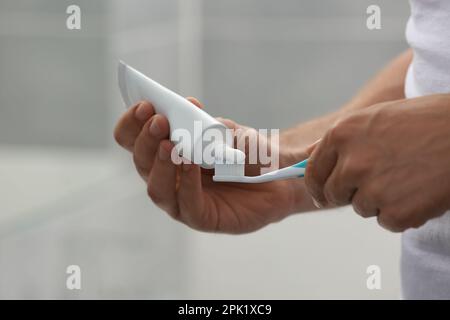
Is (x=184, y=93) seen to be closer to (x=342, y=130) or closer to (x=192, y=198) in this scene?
(x=192, y=198)

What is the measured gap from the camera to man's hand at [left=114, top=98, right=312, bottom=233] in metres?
0.42

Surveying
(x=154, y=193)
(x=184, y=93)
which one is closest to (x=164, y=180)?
(x=154, y=193)

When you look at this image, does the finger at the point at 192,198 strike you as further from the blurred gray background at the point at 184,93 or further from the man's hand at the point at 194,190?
the blurred gray background at the point at 184,93

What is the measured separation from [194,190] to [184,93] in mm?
583

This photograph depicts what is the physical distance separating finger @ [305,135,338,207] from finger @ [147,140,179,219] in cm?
10

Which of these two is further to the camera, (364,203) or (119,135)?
(119,135)

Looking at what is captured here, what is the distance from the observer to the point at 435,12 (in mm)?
411

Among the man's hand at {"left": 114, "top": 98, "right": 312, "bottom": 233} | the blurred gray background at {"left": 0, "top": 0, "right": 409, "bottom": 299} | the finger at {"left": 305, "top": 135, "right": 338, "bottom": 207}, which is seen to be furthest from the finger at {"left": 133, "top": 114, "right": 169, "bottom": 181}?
the blurred gray background at {"left": 0, "top": 0, "right": 409, "bottom": 299}

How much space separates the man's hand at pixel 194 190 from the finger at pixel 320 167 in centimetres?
10

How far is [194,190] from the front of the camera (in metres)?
0.44

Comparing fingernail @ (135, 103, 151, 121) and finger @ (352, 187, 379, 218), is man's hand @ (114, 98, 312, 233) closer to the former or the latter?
fingernail @ (135, 103, 151, 121)

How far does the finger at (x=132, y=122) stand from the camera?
41 centimetres

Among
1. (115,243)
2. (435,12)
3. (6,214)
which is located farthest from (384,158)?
(115,243)
